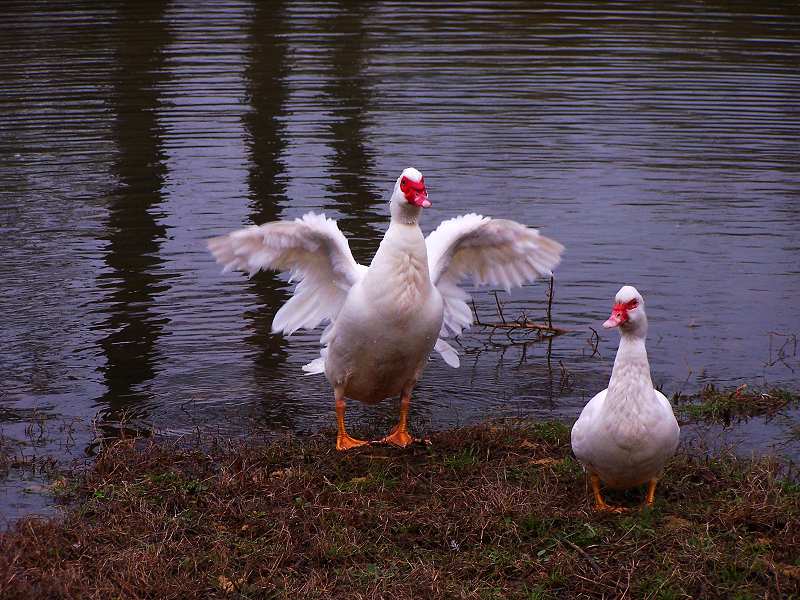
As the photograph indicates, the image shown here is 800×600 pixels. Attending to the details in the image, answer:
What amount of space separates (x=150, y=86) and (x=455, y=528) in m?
13.3

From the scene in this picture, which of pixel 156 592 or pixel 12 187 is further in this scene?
pixel 12 187

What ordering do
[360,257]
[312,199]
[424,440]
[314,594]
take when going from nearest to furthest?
1. [314,594]
2. [424,440]
3. [360,257]
4. [312,199]

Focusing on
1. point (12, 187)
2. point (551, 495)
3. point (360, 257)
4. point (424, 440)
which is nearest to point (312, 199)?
point (360, 257)

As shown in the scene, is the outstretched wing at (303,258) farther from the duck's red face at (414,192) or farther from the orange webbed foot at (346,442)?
the orange webbed foot at (346,442)

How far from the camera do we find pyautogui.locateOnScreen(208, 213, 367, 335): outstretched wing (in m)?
7.21

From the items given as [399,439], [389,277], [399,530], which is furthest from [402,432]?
[399,530]

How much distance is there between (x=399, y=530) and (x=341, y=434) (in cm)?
151

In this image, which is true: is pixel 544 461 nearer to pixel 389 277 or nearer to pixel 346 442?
pixel 346 442

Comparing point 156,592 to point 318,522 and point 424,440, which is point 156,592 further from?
point 424,440

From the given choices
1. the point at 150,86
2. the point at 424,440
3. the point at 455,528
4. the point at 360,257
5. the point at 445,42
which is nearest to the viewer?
the point at 455,528

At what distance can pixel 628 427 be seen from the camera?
19.0ft

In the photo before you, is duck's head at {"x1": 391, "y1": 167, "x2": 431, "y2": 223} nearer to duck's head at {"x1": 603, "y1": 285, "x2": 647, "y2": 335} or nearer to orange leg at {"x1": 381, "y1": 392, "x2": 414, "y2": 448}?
orange leg at {"x1": 381, "y1": 392, "x2": 414, "y2": 448}

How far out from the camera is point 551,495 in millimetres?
6055

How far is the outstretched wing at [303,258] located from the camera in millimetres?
7207
